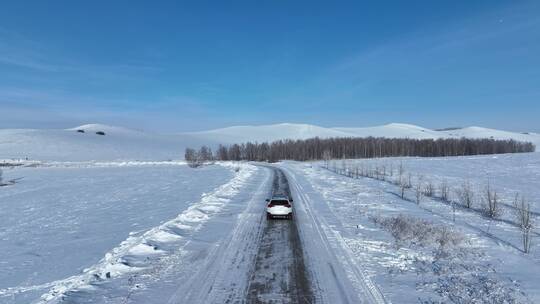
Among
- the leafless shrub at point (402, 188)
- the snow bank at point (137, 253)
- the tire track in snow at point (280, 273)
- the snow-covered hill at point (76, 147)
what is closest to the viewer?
the tire track in snow at point (280, 273)

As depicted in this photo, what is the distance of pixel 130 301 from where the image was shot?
8711 mm

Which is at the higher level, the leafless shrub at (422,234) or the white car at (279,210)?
the white car at (279,210)

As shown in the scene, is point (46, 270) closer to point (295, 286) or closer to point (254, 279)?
point (254, 279)

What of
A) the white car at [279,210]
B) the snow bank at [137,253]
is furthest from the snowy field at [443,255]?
the snow bank at [137,253]

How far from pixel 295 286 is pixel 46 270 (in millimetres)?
7383

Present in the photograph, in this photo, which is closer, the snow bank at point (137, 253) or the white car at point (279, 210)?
the snow bank at point (137, 253)

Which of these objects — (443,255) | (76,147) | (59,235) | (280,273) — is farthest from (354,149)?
(280,273)

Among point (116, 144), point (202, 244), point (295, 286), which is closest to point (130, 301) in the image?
point (295, 286)

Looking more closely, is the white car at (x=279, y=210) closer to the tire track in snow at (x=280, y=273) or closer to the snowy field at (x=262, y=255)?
the snowy field at (x=262, y=255)

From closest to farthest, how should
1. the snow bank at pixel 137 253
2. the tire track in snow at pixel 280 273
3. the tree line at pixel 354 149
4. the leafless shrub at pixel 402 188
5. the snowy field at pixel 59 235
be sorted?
1. the tire track in snow at pixel 280 273
2. the snow bank at pixel 137 253
3. the snowy field at pixel 59 235
4. the leafless shrub at pixel 402 188
5. the tree line at pixel 354 149

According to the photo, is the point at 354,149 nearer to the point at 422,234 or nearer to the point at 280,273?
the point at 422,234

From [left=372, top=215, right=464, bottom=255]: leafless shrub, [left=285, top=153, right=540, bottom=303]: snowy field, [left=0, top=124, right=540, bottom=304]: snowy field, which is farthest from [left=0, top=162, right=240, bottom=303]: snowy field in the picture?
[left=372, top=215, right=464, bottom=255]: leafless shrub

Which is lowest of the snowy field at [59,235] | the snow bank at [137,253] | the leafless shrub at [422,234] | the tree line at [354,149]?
the snowy field at [59,235]

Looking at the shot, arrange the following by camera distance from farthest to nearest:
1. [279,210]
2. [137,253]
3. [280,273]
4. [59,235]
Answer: [279,210]
[59,235]
[137,253]
[280,273]
